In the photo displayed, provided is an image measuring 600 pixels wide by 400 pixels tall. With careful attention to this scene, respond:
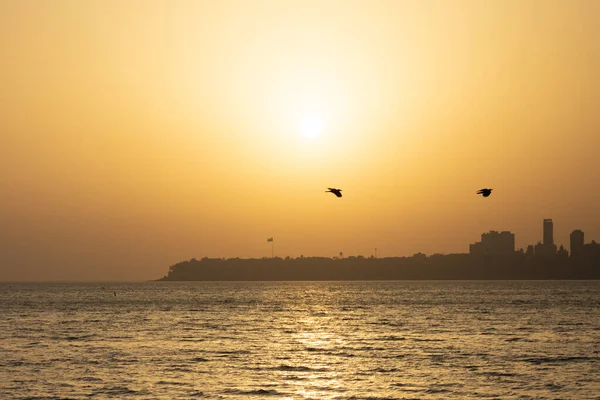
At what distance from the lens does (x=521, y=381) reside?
187 ft

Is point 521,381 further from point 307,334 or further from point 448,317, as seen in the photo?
point 448,317

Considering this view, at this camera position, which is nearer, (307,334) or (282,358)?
(282,358)

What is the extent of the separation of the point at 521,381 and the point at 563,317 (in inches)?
3017

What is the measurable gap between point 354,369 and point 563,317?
7561 centimetres

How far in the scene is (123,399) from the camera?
49.9 meters

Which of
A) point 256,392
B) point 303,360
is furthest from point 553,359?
point 256,392

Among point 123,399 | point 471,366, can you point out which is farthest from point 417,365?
point 123,399

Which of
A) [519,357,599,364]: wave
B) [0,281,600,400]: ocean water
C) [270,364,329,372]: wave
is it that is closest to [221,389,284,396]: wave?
[0,281,600,400]: ocean water

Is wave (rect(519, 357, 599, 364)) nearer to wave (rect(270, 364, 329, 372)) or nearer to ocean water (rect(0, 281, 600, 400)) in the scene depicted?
ocean water (rect(0, 281, 600, 400))

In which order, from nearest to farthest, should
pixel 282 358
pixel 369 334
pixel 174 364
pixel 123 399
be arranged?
1. pixel 123 399
2. pixel 174 364
3. pixel 282 358
4. pixel 369 334

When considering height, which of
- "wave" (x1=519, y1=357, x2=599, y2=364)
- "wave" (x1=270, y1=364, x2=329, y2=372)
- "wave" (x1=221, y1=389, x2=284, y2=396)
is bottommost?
"wave" (x1=221, y1=389, x2=284, y2=396)

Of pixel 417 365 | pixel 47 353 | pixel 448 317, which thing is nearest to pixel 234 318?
pixel 448 317

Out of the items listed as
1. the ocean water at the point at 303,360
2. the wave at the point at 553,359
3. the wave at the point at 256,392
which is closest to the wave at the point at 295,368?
the ocean water at the point at 303,360

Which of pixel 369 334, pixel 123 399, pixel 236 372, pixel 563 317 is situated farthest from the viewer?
pixel 563 317
